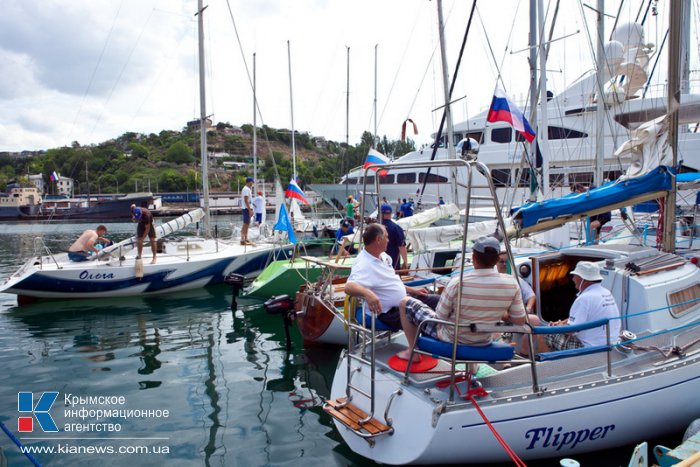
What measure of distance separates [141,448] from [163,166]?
128 metres

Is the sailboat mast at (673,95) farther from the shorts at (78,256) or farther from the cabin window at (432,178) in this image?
the cabin window at (432,178)

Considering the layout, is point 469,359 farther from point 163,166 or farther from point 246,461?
point 163,166

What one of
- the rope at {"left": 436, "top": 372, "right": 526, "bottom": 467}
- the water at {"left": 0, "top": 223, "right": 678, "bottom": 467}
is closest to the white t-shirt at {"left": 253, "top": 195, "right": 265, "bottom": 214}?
the water at {"left": 0, "top": 223, "right": 678, "bottom": 467}

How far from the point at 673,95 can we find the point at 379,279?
550 centimetres

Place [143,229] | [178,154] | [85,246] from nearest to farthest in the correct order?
[143,229]
[85,246]
[178,154]

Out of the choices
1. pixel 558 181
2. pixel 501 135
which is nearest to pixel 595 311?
pixel 558 181

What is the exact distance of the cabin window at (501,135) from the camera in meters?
27.9

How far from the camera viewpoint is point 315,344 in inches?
350

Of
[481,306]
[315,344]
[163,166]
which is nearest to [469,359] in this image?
[481,306]

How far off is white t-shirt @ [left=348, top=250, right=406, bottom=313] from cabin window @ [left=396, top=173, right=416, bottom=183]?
93.3 feet

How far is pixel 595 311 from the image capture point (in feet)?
16.5

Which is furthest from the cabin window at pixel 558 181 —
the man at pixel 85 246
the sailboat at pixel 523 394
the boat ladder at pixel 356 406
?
the man at pixel 85 246

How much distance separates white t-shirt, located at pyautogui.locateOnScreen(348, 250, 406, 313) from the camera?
15.0 ft

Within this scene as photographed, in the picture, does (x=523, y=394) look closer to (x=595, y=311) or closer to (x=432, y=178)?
(x=595, y=311)
